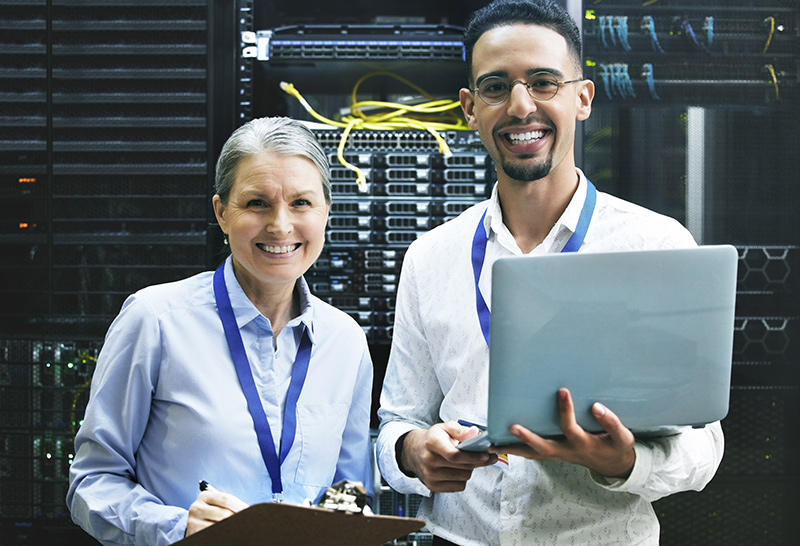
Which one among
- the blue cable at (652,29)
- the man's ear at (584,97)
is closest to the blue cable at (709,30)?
the blue cable at (652,29)

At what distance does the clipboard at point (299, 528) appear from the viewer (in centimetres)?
86

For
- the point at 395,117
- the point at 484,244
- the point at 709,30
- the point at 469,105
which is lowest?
the point at 484,244

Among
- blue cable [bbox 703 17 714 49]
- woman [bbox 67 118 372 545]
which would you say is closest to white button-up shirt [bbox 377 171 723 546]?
woman [bbox 67 118 372 545]

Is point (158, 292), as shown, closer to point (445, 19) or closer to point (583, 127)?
point (583, 127)

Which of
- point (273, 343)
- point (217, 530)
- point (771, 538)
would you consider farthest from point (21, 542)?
point (771, 538)

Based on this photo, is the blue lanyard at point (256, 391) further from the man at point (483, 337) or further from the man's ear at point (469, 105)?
the man's ear at point (469, 105)

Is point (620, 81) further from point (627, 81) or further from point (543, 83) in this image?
point (543, 83)

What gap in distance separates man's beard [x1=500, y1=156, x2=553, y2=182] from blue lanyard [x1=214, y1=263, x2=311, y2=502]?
0.48 metres

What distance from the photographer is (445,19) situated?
2207mm

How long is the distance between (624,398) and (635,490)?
Answer: 23 cm

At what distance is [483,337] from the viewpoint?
1.21m

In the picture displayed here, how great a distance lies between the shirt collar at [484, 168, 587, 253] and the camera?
1212 millimetres

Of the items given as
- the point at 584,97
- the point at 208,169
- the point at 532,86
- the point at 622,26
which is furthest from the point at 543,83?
the point at 208,169

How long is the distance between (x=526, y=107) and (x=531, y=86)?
0.18 feet
